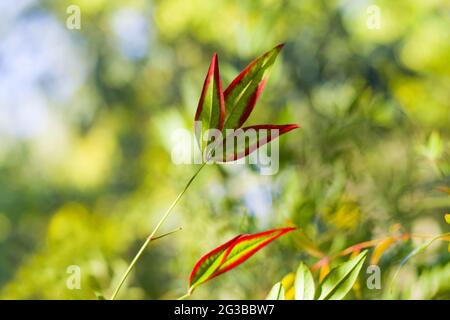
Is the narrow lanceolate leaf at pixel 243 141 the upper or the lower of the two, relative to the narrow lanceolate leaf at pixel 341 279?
upper

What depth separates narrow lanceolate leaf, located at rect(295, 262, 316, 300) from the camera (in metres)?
0.37

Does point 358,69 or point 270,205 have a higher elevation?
point 358,69

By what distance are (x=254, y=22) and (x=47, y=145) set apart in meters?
1.31

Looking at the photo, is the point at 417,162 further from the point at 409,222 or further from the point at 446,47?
the point at 446,47

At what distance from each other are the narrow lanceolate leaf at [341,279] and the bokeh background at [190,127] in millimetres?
109

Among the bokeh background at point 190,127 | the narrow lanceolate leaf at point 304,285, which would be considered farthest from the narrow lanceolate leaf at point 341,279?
the bokeh background at point 190,127

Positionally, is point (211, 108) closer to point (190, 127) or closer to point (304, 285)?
point (304, 285)

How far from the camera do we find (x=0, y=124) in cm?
190

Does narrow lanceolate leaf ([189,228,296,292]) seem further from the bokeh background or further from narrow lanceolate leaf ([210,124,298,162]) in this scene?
the bokeh background

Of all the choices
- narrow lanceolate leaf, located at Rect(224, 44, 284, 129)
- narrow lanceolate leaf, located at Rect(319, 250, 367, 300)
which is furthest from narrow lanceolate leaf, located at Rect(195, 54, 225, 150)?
narrow lanceolate leaf, located at Rect(319, 250, 367, 300)

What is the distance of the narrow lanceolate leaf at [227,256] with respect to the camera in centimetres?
35

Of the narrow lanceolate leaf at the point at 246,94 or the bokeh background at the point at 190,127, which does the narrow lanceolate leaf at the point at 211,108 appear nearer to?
the narrow lanceolate leaf at the point at 246,94
